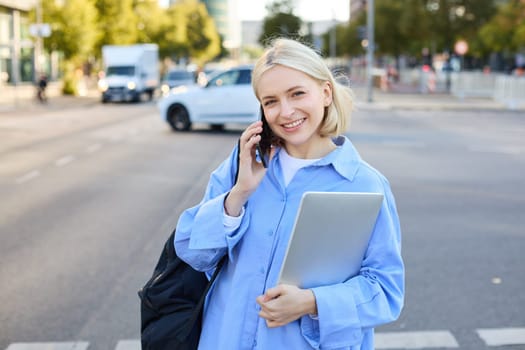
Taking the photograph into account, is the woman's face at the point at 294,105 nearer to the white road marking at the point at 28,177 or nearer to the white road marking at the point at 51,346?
the white road marking at the point at 51,346

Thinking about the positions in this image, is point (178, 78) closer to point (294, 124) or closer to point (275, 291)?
point (294, 124)

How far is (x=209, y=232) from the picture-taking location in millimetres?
2188

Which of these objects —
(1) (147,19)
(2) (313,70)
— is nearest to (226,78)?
(2) (313,70)

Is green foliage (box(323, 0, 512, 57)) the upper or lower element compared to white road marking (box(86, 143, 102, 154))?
upper

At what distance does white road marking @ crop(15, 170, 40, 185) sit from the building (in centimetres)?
3903

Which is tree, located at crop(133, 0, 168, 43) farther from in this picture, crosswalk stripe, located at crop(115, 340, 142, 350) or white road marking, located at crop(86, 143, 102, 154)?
crosswalk stripe, located at crop(115, 340, 142, 350)

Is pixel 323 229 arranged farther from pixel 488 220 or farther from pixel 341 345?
pixel 488 220

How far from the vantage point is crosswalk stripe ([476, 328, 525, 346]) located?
4.61m

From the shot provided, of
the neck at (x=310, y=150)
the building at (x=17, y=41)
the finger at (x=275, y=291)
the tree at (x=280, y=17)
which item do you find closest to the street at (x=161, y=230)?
A: the neck at (x=310, y=150)

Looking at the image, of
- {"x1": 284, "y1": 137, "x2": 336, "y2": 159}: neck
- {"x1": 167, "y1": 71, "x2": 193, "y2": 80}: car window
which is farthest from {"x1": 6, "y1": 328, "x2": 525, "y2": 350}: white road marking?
{"x1": 167, "y1": 71, "x2": 193, "y2": 80}: car window

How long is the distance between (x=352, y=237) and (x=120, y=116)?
2706cm

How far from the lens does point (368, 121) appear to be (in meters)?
24.4

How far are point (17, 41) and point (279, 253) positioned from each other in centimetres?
5058

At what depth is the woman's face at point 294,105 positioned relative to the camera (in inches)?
85.3
